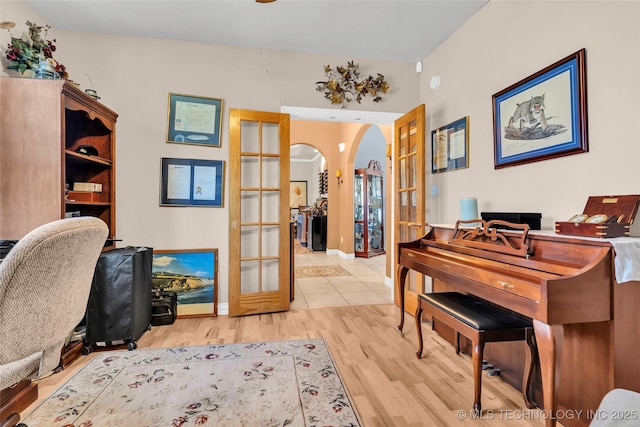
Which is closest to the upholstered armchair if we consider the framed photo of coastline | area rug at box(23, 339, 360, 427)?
area rug at box(23, 339, 360, 427)

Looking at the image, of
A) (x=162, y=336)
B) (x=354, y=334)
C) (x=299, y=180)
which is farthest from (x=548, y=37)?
(x=299, y=180)

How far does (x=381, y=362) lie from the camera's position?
87.5 inches

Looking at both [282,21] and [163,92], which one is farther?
[163,92]

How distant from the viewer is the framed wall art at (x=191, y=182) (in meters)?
3.13

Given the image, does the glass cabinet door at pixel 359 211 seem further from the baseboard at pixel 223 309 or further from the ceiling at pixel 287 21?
the baseboard at pixel 223 309

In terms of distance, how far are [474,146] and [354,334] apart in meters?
1.92

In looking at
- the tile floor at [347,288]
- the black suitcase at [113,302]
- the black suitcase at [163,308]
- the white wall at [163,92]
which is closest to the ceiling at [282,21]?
the white wall at [163,92]

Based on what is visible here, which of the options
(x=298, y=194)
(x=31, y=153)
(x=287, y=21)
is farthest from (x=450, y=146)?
(x=298, y=194)

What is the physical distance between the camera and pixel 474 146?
2.71m

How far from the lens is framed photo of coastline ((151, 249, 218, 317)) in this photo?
315cm

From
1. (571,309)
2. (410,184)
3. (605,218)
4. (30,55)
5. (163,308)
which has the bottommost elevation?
(163,308)

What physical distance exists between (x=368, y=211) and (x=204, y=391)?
5998mm

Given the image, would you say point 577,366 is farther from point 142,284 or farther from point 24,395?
point 142,284

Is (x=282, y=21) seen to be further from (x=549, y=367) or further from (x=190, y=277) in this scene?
(x=549, y=367)
